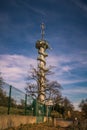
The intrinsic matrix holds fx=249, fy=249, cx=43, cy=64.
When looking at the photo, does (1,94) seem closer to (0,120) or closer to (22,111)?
(0,120)

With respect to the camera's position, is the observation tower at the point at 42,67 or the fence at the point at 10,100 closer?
the fence at the point at 10,100

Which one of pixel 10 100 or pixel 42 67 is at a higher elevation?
pixel 42 67

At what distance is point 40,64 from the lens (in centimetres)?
5481

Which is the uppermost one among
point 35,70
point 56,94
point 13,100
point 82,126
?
point 35,70

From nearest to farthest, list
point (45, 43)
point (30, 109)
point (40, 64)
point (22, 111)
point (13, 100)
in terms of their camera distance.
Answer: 1. point (13, 100)
2. point (22, 111)
3. point (30, 109)
4. point (40, 64)
5. point (45, 43)

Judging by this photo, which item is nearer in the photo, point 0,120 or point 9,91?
point 0,120

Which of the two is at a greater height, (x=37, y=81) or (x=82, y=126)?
(x=37, y=81)

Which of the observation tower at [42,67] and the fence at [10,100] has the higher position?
the observation tower at [42,67]

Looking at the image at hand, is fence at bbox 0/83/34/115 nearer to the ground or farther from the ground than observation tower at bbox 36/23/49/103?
nearer to the ground

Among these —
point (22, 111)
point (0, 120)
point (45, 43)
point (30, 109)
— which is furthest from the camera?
point (45, 43)

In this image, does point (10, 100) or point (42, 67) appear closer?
point (10, 100)

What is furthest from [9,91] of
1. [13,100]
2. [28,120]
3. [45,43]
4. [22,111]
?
[45,43]

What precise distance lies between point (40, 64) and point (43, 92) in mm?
10000

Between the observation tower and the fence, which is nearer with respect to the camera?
the fence
